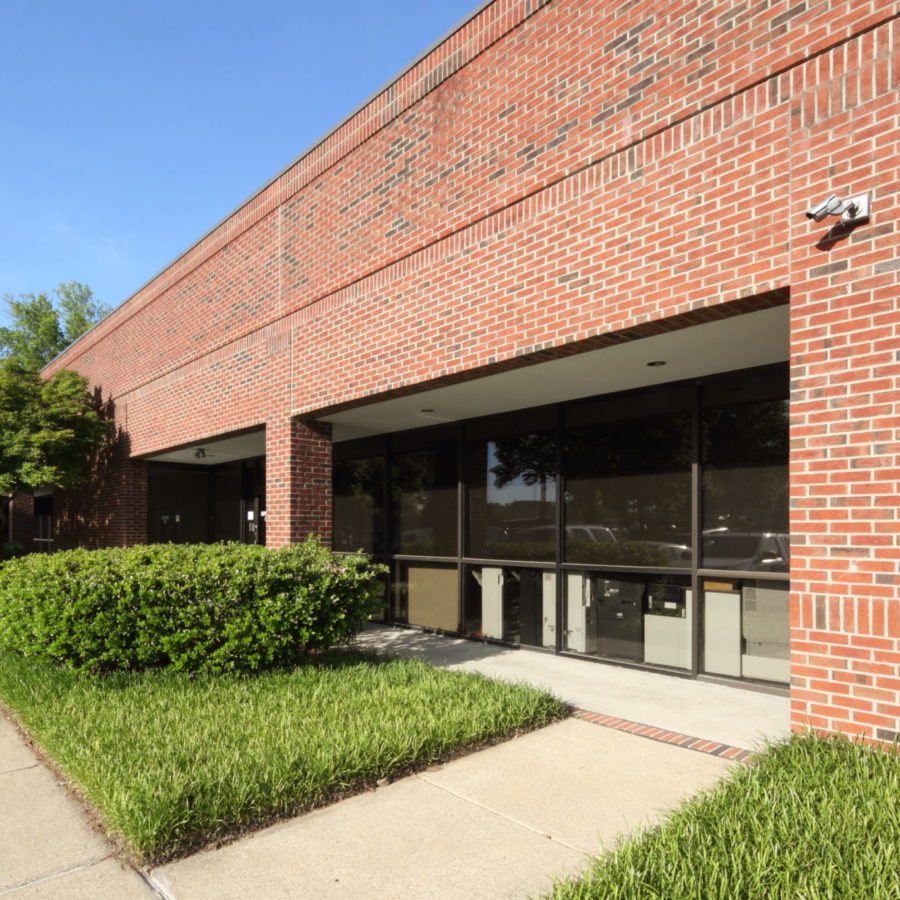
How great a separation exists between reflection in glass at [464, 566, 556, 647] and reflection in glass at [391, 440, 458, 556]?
67 centimetres

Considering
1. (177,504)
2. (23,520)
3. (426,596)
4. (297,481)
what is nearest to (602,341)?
(297,481)

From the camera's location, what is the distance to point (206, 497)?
15.2 metres

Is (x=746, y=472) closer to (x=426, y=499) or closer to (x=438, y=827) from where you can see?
(x=438, y=827)

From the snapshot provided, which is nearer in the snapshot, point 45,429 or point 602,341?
point 602,341

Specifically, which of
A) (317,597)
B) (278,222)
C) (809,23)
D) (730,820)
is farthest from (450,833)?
(278,222)

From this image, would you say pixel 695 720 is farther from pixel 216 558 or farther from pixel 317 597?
pixel 216 558

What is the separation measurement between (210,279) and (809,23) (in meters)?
8.76

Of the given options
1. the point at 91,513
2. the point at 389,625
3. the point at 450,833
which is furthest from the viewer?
the point at 91,513

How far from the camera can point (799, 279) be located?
430 cm

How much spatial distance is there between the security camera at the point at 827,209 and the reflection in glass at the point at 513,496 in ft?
14.4

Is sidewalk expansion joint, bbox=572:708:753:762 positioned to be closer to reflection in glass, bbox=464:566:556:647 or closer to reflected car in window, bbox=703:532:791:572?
reflected car in window, bbox=703:532:791:572

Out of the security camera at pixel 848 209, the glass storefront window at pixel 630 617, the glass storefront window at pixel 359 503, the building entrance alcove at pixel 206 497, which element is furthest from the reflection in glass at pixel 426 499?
the security camera at pixel 848 209

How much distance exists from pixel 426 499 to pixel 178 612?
4172 mm

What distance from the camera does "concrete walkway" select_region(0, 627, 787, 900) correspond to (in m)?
3.09
